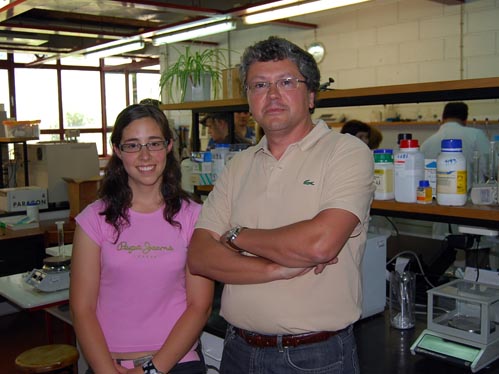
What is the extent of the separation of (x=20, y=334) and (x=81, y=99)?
7028 millimetres

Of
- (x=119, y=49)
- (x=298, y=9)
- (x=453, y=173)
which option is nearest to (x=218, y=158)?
(x=453, y=173)

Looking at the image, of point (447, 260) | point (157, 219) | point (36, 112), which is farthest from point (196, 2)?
point (36, 112)

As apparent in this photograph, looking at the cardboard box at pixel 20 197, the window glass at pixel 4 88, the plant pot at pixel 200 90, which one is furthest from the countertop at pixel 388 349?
the window glass at pixel 4 88

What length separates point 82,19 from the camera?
673 centimetres

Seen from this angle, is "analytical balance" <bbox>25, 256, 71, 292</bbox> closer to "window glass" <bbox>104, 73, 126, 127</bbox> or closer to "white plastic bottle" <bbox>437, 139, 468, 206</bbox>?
"white plastic bottle" <bbox>437, 139, 468, 206</bbox>

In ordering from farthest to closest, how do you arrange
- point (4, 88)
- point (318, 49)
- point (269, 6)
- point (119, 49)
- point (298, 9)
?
point (4, 88) < point (318, 49) < point (119, 49) < point (298, 9) < point (269, 6)

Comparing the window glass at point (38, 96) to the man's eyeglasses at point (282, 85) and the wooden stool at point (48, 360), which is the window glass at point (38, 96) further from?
the man's eyeglasses at point (282, 85)

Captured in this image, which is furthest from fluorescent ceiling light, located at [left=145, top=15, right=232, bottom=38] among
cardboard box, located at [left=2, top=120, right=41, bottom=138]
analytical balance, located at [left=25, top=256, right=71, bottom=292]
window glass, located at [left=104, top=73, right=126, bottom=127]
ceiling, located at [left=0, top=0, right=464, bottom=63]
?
window glass, located at [left=104, top=73, right=126, bottom=127]

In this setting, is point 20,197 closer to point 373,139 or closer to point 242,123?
point 242,123

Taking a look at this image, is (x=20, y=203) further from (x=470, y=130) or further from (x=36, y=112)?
(x=36, y=112)

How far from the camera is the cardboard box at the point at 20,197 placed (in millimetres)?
4773

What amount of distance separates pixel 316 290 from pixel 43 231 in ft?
12.0

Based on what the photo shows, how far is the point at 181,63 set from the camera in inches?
114

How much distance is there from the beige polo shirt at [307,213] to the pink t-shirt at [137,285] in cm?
18
